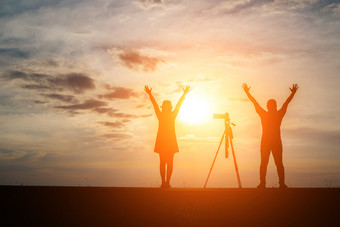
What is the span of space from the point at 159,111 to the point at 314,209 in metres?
6.67

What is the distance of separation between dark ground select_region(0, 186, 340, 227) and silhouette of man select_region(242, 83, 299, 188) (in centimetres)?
236

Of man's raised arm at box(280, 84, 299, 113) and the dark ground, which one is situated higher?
man's raised arm at box(280, 84, 299, 113)

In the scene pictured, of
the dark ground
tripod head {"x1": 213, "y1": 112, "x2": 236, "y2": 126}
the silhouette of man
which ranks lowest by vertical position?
the dark ground

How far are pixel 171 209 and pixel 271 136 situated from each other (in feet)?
18.3

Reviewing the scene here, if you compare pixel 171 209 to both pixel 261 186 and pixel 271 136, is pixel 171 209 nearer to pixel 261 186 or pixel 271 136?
pixel 261 186

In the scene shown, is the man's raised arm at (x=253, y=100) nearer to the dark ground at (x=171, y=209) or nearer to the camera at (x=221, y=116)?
the camera at (x=221, y=116)

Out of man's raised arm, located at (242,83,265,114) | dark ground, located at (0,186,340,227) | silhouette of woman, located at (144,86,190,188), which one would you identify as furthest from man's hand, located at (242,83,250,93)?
dark ground, located at (0,186,340,227)

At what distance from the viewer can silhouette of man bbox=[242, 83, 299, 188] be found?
42.0 ft

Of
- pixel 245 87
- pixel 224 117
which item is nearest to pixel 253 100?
pixel 245 87

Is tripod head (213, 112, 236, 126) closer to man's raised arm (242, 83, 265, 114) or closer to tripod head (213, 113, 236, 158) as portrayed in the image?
tripod head (213, 113, 236, 158)

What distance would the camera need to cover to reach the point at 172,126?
1388 centimetres

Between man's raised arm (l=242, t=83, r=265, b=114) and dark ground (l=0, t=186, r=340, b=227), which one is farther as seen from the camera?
man's raised arm (l=242, t=83, r=265, b=114)

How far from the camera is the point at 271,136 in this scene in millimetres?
12820

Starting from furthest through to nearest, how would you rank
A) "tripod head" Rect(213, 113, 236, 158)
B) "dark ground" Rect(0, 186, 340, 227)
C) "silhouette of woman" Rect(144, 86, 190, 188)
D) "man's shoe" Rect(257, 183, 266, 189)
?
"tripod head" Rect(213, 113, 236, 158), "silhouette of woman" Rect(144, 86, 190, 188), "man's shoe" Rect(257, 183, 266, 189), "dark ground" Rect(0, 186, 340, 227)
